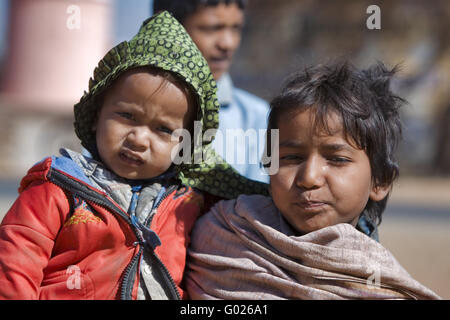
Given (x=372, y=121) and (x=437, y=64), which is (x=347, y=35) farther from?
(x=372, y=121)

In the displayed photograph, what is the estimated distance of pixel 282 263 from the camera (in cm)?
195

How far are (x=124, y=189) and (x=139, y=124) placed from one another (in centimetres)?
25

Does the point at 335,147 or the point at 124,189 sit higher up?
the point at 335,147

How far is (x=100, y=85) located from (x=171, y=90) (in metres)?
0.27

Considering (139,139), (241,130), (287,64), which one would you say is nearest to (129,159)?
(139,139)

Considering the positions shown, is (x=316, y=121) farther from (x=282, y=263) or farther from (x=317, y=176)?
(x=282, y=263)

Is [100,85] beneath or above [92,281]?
above

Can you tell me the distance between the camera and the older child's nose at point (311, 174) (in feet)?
6.48

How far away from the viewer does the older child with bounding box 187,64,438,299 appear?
1876 millimetres

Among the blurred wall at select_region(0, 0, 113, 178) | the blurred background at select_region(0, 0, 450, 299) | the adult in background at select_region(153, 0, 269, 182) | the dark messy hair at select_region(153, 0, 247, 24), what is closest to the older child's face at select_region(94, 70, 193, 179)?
the adult in background at select_region(153, 0, 269, 182)

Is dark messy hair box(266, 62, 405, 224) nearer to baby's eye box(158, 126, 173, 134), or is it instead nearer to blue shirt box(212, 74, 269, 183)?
baby's eye box(158, 126, 173, 134)

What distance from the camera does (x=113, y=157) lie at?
216 cm
